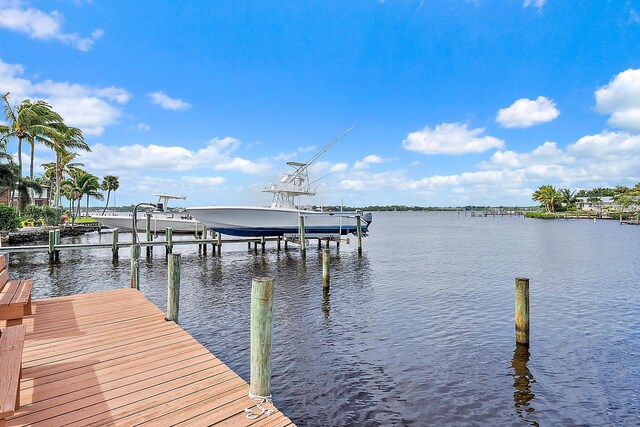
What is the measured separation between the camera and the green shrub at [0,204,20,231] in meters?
29.6

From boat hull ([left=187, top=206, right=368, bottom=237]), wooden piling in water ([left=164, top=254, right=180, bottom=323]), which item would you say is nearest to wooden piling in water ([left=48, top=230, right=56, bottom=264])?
boat hull ([left=187, top=206, right=368, bottom=237])

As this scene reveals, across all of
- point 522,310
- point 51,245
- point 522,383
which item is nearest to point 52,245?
point 51,245

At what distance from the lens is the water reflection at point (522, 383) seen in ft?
21.7

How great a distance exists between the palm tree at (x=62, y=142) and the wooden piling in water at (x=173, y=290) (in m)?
42.3

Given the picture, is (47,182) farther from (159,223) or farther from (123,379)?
(123,379)

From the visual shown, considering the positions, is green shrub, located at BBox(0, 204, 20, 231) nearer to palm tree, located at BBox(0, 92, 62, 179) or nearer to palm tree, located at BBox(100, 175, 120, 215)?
palm tree, located at BBox(0, 92, 62, 179)

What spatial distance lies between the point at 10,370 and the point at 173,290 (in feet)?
13.2

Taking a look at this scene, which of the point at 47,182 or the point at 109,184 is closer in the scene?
the point at 47,182

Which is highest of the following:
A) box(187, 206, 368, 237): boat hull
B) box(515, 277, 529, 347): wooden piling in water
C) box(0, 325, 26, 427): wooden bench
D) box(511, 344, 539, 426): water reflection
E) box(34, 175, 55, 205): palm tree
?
box(34, 175, 55, 205): palm tree

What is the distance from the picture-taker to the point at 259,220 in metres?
27.2

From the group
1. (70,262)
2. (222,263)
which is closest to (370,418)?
(222,263)

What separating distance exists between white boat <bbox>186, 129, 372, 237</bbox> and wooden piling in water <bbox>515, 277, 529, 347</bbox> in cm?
1904

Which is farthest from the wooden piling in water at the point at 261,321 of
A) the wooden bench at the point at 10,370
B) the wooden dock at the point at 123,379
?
the wooden bench at the point at 10,370

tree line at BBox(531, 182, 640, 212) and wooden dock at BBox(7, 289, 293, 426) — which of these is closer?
wooden dock at BBox(7, 289, 293, 426)
